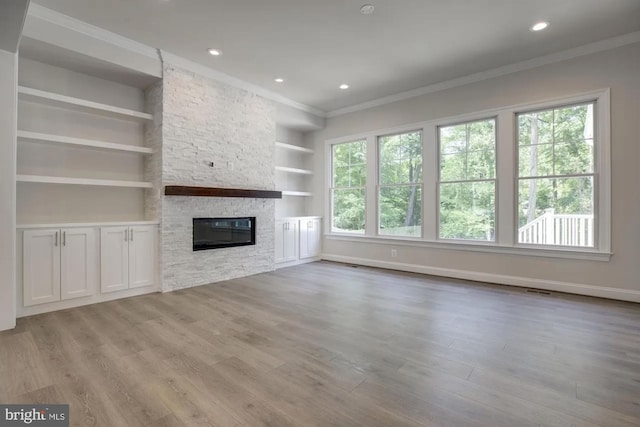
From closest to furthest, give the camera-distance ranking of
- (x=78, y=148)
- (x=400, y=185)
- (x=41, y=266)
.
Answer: (x=41, y=266)
(x=78, y=148)
(x=400, y=185)

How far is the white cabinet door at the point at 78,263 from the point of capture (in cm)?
348

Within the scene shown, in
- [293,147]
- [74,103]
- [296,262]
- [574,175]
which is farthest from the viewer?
[293,147]

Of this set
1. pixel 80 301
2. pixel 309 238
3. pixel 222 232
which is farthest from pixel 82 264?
pixel 309 238

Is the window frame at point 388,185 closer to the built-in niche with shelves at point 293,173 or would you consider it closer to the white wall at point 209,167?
the built-in niche with shelves at point 293,173

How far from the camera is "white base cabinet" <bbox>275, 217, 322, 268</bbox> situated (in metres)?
5.91

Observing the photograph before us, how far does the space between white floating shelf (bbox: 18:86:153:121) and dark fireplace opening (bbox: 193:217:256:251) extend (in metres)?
1.66

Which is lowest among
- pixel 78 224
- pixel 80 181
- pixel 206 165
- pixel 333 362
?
pixel 333 362

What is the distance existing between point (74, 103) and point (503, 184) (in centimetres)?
578

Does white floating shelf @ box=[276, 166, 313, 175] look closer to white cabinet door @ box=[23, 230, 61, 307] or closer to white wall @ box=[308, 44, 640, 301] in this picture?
white wall @ box=[308, 44, 640, 301]

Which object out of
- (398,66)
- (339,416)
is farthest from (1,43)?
(398,66)

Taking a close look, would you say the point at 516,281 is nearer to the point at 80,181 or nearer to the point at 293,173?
the point at 293,173

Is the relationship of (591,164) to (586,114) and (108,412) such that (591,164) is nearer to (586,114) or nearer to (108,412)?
(586,114)

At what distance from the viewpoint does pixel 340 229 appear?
6684 mm

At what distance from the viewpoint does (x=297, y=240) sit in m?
6.25
